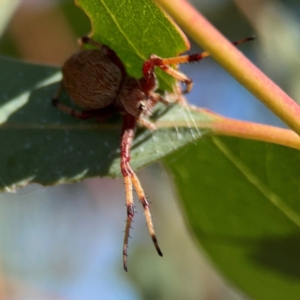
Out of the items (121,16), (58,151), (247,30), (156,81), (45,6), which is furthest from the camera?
(247,30)

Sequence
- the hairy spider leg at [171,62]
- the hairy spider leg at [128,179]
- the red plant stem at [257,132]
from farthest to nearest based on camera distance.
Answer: the hairy spider leg at [128,179], the hairy spider leg at [171,62], the red plant stem at [257,132]

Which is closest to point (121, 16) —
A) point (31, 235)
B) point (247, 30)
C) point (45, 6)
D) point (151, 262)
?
point (45, 6)

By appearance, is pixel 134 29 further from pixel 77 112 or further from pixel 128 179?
pixel 128 179

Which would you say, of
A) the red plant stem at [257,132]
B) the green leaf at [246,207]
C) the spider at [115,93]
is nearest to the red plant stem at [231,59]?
the red plant stem at [257,132]

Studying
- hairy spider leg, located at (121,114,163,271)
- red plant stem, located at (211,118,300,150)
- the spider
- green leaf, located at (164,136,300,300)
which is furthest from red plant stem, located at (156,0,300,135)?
hairy spider leg, located at (121,114,163,271)

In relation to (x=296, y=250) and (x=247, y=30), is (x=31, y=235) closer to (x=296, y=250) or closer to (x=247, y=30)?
(x=247, y=30)

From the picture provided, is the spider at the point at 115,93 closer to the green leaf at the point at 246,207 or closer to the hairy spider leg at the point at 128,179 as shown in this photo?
the hairy spider leg at the point at 128,179
